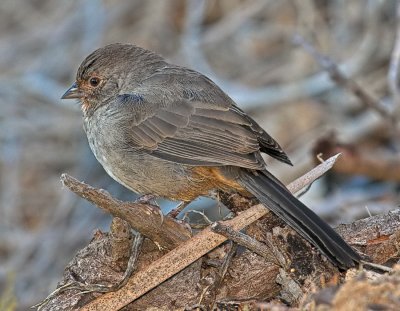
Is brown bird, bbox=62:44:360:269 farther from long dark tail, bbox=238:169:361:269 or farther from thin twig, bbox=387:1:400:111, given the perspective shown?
thin twig, bbox=387:1:400:111

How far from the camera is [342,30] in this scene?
8250 mm

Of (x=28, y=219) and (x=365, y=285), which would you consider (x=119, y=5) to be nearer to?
(x=28, y=219)

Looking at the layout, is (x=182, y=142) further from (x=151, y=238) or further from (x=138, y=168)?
(x=151, y=238)

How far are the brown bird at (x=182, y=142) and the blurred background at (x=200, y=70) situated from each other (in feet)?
7.18

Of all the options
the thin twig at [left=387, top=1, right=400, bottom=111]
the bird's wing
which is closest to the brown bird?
the bird's wing

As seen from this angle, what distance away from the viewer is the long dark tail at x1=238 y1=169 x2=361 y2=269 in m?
3.64

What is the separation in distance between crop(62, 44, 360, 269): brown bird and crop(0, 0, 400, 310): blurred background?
2188 mm

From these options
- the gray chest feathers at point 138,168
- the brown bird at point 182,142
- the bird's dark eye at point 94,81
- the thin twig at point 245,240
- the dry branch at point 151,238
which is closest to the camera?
the thin twig at point 245,240

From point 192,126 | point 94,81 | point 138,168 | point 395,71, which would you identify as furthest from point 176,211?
point 395,71

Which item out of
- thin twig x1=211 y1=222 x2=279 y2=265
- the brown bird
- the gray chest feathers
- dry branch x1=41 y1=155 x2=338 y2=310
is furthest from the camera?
the gray chest feathers

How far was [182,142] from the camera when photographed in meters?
4.46

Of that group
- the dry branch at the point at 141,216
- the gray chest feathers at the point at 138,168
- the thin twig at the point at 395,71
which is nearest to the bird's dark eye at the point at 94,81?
the gray chest feathers at the point at 138,168

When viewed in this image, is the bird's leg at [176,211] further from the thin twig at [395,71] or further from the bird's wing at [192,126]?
the thin twig at [395,71]

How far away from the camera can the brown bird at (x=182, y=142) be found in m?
4.23
